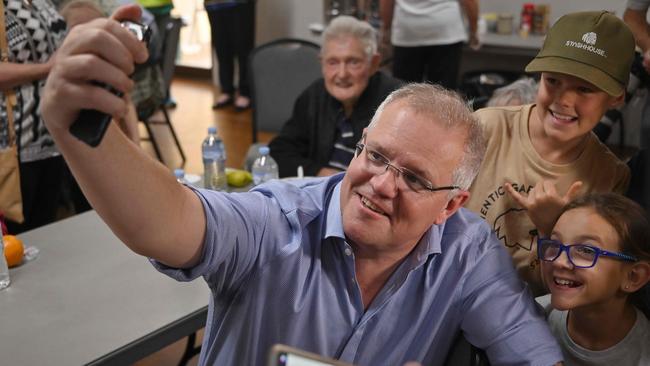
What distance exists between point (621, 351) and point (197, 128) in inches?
185

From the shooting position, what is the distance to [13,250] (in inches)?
76.1

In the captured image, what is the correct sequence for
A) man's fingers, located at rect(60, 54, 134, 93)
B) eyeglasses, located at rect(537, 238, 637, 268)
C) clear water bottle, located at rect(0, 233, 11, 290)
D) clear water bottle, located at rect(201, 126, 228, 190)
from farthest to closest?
clear water bottle, located at rect(201, 126, 228, 190), clear water bottle, located at rect(0, 233, 11, 290), eyeglasses, located at rect(537, 238, 637, 268), man's fingers, located at rect(60, 54, 134, 93)

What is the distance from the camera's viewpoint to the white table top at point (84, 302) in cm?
160

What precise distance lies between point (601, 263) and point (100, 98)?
1.06m

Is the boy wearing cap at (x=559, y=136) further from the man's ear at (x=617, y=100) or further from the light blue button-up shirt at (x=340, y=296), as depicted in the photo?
the light blue button-up shirt at (x=340, y=296)

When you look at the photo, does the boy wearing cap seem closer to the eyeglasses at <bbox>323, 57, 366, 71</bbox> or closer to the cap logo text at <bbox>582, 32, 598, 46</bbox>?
the cap logo text at <bbox>582, 32, 598, 46</bbox>

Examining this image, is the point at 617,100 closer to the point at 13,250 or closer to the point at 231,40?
the point at 13,250

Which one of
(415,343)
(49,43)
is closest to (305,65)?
(49,43)

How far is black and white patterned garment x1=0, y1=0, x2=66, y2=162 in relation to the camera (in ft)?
7.65

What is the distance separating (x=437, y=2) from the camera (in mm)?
4152

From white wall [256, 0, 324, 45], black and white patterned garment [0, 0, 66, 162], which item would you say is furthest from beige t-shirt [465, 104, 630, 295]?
white wall [256, 0, 324, 45]

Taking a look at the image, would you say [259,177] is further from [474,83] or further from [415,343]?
[474,83]

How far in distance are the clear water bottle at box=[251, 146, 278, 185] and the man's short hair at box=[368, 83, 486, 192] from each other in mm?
1270

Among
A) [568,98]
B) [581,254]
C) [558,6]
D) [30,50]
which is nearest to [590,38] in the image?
[568,98]
